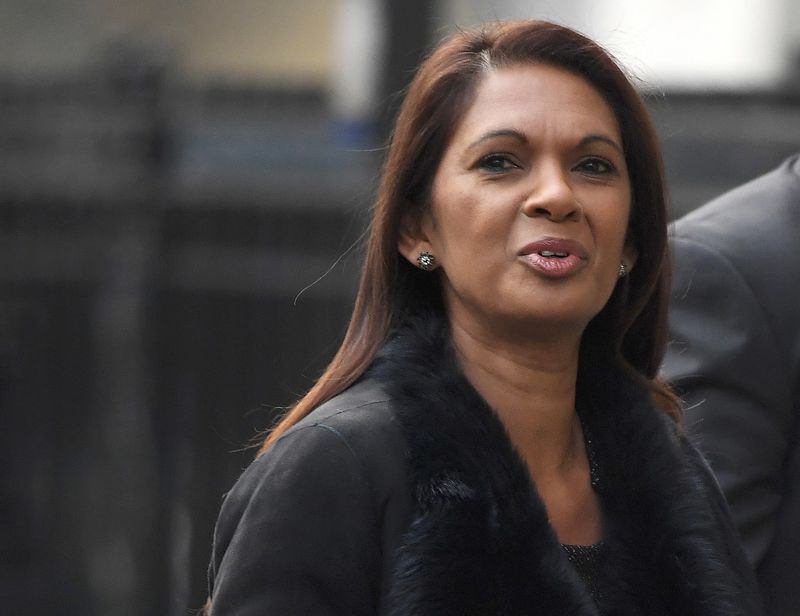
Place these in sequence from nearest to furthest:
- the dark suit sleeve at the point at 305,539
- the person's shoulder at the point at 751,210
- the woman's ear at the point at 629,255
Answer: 1. the dark suit sleeve at the point at 305,539
2. the woman's ear at the point at 629,255
3. the person's shoulder at the point at 751,210

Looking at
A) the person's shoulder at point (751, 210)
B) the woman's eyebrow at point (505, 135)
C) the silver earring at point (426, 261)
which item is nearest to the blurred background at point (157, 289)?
the person's shoulder at point (751, 210)

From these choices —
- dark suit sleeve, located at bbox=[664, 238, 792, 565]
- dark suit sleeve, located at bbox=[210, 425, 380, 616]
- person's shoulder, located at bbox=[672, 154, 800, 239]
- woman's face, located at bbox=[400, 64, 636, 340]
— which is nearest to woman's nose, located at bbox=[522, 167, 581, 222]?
woman's face, located at bbox=[400, 64, 636, 340]

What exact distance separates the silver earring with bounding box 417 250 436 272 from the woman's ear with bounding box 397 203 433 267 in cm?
1

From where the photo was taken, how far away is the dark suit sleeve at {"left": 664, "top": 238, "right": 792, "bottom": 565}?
10.7 ft

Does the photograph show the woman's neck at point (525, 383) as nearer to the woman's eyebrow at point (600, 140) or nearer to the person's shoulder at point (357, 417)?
the person's shoulder at point (357, 417)

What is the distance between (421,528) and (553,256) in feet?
1.45

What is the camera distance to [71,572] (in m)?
7.44

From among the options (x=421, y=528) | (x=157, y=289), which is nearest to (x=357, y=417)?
(x=421, y=528)

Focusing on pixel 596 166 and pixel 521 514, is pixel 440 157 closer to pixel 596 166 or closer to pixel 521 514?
pixel 596 166

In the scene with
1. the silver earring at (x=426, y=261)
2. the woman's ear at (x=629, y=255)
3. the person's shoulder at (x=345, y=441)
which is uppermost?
the silver earring at (x=426, y=261)

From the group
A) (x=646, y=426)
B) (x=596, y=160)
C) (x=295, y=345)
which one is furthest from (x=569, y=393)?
(x=295, y=345)

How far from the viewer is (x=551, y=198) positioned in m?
2.52

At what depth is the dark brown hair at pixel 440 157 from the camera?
264 centimetres

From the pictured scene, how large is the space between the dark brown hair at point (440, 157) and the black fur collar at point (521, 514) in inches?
3.0
